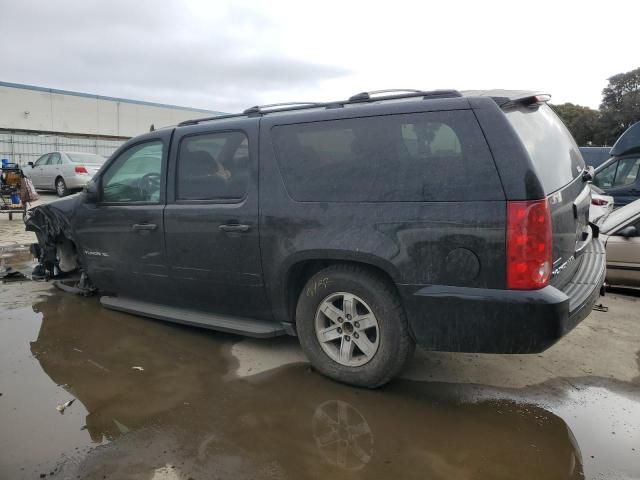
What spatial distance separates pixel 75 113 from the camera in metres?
35.3

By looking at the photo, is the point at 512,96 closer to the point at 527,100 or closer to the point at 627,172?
the point at 527,100

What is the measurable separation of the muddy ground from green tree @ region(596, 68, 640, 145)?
42897mm

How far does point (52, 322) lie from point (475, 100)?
4.14 meters

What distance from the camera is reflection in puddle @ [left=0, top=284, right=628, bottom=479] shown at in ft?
8.24

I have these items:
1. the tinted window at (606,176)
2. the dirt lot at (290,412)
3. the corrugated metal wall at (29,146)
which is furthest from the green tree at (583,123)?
the dirt lot at (290,412)

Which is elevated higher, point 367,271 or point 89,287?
point 367,271

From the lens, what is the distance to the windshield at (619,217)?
18.4 feet

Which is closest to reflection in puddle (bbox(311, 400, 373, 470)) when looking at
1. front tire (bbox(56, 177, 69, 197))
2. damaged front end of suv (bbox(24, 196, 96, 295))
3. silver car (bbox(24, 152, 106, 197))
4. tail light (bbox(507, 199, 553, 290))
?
tail light (bbox(507, 199, 553, 290))

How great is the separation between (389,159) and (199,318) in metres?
2.06

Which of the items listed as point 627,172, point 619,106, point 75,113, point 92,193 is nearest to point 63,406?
point 92,193

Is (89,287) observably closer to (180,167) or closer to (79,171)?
(180,167)

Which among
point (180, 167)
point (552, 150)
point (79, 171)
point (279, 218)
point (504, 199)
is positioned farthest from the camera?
point (79, 171)

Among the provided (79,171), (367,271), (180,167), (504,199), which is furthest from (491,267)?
(79,171)

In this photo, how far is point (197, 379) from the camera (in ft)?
11.5
